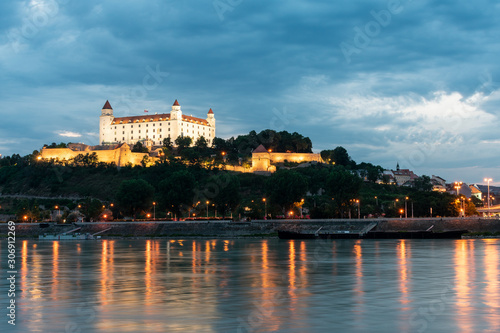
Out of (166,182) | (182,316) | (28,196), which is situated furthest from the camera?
(28,196)

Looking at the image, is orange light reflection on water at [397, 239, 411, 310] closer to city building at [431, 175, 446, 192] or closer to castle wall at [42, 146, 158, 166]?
castle wall at [42, 146, 158, 166]

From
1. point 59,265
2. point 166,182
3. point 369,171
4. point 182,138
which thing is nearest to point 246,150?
point 182,138

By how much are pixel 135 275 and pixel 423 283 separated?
14.8 metres

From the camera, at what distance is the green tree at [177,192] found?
97188mm

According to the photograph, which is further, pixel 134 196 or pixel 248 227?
pixel 134 196

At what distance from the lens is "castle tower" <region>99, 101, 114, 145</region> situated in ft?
614

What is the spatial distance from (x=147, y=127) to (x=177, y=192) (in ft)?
295

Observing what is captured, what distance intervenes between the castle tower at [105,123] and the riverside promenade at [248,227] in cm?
9264

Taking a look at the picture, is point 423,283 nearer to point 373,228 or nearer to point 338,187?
A: point 373,228

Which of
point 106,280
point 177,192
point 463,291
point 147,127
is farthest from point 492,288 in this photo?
point 147,127

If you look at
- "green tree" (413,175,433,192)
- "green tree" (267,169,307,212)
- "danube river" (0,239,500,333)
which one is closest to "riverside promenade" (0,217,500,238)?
"green tree" (267,169,307,212)

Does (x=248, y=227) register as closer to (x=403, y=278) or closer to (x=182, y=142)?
(x=403, y=278)

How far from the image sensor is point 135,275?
30.7m

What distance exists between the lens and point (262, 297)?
22.0 m
